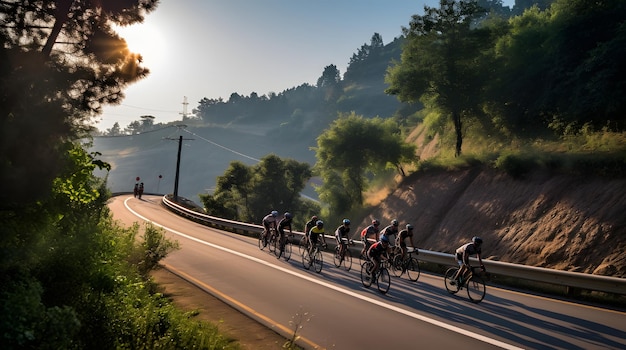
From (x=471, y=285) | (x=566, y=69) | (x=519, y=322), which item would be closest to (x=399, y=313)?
(x=519, y=322)

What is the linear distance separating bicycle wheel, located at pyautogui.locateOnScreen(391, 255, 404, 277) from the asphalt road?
409 mm

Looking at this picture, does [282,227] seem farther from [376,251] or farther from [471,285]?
[471,285]

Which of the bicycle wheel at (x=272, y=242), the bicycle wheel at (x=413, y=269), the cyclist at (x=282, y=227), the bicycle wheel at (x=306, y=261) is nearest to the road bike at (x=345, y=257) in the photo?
the bicycle wheel at (x=306, y=261)

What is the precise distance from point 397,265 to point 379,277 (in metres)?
2.95

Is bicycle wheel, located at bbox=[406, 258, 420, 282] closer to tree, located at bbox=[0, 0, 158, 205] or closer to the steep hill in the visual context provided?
the steep hill

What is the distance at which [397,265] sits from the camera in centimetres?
1428

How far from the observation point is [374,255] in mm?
11734

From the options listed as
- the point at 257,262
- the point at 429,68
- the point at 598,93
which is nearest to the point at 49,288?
the point at 257,262

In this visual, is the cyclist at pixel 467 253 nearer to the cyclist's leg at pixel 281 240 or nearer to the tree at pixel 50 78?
A: the cyclist's leg at pixel 281 240

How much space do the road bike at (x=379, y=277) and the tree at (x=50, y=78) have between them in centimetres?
814

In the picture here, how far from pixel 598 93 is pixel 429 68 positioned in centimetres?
1228

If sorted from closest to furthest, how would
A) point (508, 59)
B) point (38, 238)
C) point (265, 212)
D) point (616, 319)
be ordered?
1. point (38, 238)
2. point (616, 319)
3. point (508, 59)
4. point (265, 212)

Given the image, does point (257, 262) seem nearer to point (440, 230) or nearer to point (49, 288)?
point (49, 288)

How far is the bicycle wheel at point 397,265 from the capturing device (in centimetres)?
1416
